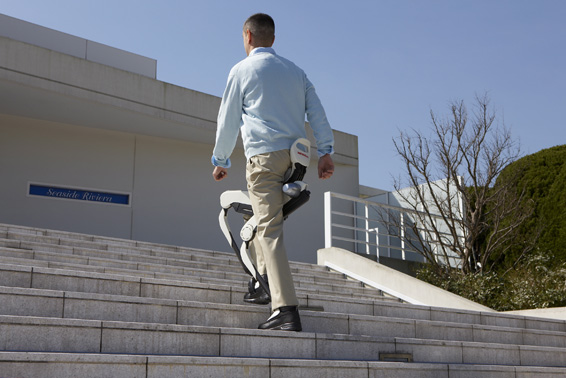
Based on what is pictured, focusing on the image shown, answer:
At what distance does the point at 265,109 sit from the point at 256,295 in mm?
1288

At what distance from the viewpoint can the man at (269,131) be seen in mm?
3936

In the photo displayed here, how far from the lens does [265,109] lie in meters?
4.14

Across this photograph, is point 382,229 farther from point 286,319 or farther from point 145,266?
point 286,319

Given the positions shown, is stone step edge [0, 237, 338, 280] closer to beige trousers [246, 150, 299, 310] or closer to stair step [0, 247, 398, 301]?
stair step [0, 247, 398, 301]

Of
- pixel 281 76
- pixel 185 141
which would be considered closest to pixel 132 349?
pixel 281 76

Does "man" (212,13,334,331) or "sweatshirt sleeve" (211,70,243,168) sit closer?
"man" (212,13,334,331)

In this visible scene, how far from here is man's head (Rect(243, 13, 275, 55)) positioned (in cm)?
431

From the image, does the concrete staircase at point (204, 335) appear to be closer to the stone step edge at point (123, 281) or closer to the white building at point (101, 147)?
the stone step edge at point (123, 281)

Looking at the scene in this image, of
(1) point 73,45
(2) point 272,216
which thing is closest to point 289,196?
(2) point 272,216

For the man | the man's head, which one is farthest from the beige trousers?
the man's head

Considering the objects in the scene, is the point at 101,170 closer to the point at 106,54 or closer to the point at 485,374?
the point at 106,54

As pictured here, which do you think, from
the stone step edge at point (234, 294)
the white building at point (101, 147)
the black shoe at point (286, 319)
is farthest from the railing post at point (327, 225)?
the black shoe at point (286, 319)

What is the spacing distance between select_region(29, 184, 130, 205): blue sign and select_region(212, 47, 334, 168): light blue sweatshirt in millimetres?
9099

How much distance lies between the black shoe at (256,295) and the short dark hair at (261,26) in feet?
5.45
